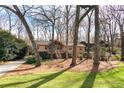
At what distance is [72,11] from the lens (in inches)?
1455

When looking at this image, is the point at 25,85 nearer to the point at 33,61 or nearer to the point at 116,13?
the point at 33,61

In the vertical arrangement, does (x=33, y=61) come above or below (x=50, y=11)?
below

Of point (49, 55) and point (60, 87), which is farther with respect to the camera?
point (49, 55)

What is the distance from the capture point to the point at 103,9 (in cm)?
4019

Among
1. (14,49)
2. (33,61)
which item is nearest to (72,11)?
(14,49)

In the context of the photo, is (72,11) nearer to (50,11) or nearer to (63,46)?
(50,11)

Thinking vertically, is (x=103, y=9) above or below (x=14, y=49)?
above
